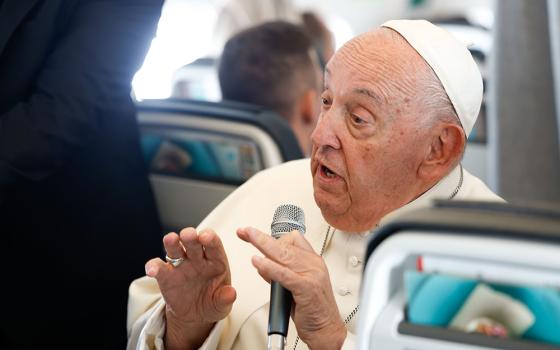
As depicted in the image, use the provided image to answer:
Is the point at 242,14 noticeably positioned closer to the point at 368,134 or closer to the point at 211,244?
the point at 368,134

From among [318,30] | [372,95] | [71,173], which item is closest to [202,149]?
[71,173]

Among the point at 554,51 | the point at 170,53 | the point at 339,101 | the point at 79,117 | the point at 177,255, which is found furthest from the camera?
the point at 170,53

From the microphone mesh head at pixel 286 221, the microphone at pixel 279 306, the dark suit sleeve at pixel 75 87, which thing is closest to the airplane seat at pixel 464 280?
the microphone at pixel 279 306

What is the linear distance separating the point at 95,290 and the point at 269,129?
0.78 meters

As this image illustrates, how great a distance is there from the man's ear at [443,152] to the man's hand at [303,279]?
488mm

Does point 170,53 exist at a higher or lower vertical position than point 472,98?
higher

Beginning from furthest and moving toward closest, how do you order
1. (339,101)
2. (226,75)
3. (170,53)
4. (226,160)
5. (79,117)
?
(170,53), (226,75), (226,160), (79,117), (339,101)

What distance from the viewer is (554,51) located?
3291 mm

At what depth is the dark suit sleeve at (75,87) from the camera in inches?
96.6

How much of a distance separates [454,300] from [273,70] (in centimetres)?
268

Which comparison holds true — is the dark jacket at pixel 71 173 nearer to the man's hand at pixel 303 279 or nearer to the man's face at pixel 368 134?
the man's face at pixel 368 134

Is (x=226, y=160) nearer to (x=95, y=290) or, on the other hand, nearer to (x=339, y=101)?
(x=95, y=290)

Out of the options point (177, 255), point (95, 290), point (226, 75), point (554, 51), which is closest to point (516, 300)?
point (177, 255)

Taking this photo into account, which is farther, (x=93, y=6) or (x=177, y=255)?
(x=93, y=6)
